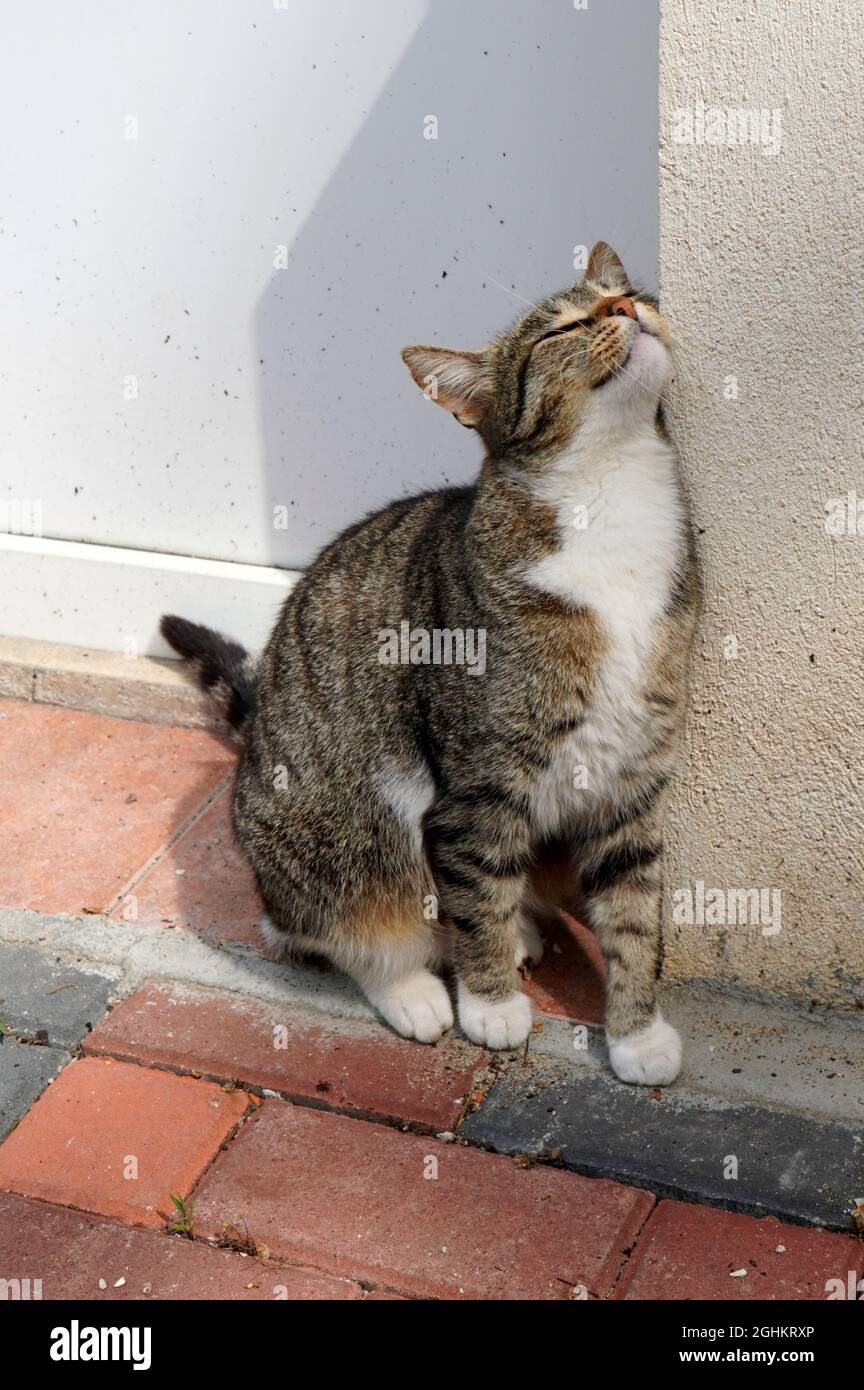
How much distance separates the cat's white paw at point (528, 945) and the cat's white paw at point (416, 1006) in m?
0.20

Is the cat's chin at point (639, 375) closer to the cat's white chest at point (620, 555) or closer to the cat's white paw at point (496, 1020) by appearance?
the cat's white chest at point (620, 555)

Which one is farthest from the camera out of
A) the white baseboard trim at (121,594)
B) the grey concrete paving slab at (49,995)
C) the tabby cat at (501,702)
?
the white baseboard trim at (121,594)

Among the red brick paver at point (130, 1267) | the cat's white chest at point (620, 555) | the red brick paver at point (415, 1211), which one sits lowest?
the red brick paver at point (130, 1267)

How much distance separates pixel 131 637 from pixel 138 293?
0.97 meters

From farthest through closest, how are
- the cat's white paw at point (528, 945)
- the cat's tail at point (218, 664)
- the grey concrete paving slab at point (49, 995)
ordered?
the cat's tail at point (218, 664) → the cat's white paw at point (528, 945) → the grey concrete paving slab at point (49, 995)

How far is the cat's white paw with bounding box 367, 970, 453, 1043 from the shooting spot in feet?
10.3

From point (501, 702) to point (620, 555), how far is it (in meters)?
0.35

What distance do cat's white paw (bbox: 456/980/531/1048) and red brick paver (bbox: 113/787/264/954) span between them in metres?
0.57

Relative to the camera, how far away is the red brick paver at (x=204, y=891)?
3551 mm

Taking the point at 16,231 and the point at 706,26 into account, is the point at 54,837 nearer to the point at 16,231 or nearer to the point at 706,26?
the point at 16,231

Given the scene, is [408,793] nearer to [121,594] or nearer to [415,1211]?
[415,1211]

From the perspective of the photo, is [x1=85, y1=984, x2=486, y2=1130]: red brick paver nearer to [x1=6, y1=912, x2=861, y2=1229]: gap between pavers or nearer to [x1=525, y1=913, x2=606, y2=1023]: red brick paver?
[x1=6, y1=912, x2=861, y2=1229]: gap between pavers

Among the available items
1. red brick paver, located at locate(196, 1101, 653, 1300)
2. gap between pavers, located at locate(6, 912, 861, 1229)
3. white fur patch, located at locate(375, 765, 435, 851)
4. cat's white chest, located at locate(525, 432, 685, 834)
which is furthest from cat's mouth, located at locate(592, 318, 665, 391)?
red brick paver, located at locate(196, 1101, 653, 1300)

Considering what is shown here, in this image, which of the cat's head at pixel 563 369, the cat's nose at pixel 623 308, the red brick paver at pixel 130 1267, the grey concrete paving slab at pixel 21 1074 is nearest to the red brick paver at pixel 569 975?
the red brick paver at pixel 130 1267
